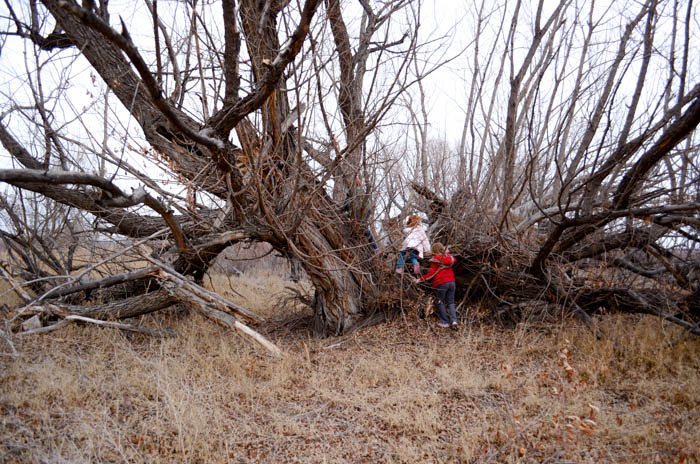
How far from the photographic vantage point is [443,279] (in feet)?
21.0

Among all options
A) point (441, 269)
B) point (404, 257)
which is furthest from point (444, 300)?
point (404, 257)

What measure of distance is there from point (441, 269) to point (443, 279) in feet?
0.50

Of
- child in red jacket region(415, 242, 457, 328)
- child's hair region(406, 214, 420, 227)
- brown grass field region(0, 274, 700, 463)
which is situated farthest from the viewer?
child in red jacket region(415, 242, 457, 328)

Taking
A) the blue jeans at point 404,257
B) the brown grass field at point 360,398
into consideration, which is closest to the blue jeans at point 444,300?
the brown grass field at point 360,398

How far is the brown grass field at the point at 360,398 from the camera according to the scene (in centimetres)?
321

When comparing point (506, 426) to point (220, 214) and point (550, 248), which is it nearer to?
point (550, 248)

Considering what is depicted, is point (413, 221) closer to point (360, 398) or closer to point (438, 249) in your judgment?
point (438, 249)

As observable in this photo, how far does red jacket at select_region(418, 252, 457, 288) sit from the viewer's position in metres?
6.33

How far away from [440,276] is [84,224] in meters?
6.60

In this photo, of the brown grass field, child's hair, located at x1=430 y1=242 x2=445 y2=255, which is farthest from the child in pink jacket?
the brown grass field

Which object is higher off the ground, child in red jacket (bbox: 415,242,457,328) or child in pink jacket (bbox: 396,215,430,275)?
child in pink jacket (bbox: 396,215,430,275)

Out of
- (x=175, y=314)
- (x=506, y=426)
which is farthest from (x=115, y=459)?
(x=175, y=314)

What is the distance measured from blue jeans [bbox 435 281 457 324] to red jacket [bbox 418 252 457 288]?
67 millimetres

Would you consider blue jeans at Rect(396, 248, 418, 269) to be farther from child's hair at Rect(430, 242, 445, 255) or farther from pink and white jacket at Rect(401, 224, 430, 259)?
child's hair at Rect(430, 242, 445, 255)
